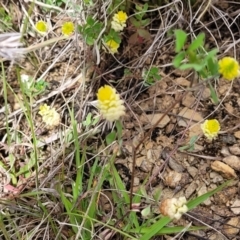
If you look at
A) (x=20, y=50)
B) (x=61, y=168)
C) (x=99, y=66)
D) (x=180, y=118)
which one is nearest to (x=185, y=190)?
(x=180, y=118)

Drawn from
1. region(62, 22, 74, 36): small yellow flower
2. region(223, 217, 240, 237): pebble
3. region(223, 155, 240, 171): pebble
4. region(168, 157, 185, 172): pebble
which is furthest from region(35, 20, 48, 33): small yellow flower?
region(223, 217, 240, 237): pebble

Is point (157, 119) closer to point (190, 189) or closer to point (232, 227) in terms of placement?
point (190, 189)

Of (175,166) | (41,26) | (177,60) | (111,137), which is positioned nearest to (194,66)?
(177,60)

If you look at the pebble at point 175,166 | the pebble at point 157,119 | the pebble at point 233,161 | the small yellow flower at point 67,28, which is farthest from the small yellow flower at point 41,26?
the pebble at point 233,161

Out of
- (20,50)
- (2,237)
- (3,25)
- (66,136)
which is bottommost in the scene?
(2,237)

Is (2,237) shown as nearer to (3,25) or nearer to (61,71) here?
(61,71)

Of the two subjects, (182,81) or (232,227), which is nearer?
(232,227)

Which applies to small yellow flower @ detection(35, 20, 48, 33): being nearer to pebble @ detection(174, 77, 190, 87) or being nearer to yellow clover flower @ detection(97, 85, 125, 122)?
pebble @ detection(174, 77, 190, 87)
